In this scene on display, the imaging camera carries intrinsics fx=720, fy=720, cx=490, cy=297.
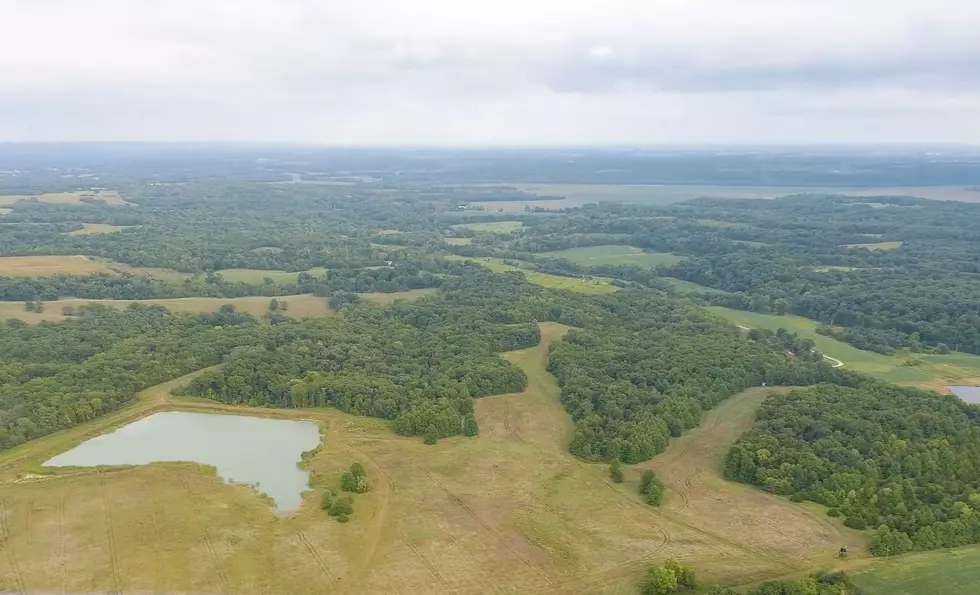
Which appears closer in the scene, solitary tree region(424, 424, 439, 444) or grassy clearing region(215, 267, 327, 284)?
solitary tree region(424, 424, 439, 444)

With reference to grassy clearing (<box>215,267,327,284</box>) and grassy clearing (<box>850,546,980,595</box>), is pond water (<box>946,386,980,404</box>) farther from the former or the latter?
grassy clearing (<box>215,267,327,284</box>)

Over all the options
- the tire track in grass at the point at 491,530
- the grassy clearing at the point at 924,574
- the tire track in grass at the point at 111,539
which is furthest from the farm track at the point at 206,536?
the grassy clearing at the point at 924,574

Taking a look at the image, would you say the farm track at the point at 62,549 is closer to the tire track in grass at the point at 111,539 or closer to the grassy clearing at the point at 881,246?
the tire track in grass at the point at 111,539

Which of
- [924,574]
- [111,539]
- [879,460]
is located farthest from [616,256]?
[111,539]

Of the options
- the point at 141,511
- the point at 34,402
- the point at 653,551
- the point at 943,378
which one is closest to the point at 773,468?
the point at 653,551

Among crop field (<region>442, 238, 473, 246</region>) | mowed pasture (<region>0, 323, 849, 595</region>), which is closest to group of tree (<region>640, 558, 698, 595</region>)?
mowed pasture (<region>0, 323, 849, 595</region>)

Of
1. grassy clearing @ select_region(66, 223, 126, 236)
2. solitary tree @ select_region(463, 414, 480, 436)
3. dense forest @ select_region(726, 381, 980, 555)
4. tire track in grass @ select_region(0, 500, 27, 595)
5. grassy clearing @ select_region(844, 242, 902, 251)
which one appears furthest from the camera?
grassy clearing @ select_region(66, 223, 126, 236)
